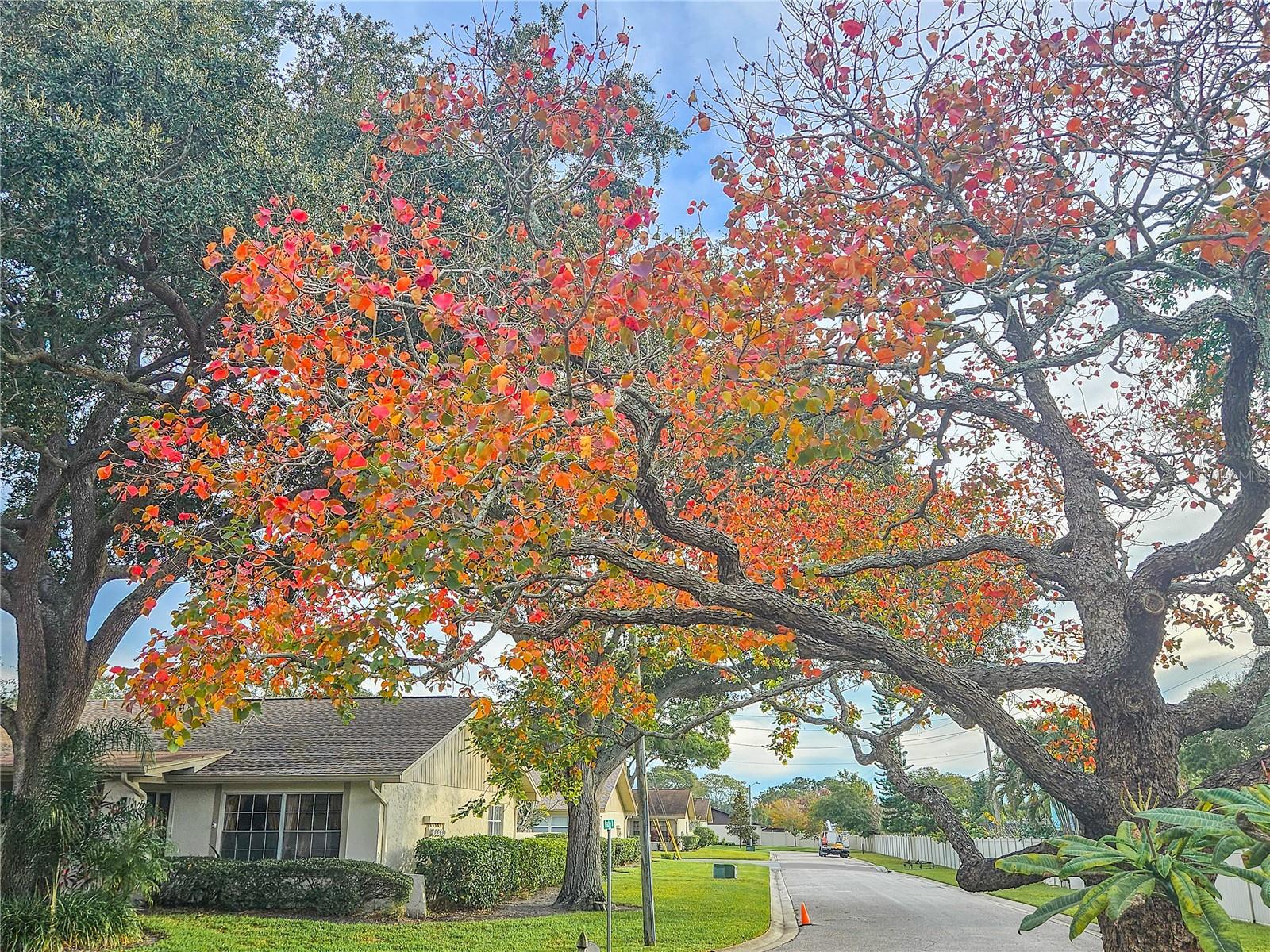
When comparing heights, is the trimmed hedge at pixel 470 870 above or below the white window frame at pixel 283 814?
below

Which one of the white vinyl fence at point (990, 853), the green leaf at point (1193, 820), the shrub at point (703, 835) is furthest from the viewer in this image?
the shrub at point (703, 835)

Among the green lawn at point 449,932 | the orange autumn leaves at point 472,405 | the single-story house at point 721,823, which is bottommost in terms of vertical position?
the single-story house at point 721,823

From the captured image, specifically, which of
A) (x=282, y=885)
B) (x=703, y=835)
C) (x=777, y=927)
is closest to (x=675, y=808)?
Answer: (x=703, y=835)

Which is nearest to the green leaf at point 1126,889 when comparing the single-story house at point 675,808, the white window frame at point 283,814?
the white window frame at point 283,814

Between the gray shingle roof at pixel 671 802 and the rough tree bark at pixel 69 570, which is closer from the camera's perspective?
the rough tree bark at pixel 69 570

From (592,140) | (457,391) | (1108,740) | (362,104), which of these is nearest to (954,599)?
(1108,740)

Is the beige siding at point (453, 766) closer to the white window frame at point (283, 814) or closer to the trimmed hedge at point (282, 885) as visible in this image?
the white window frame at point (283, 814)

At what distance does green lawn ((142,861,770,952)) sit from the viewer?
13633 mm

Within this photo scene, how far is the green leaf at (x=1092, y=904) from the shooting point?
4.60 meters

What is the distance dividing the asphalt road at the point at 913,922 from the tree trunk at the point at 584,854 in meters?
4.82

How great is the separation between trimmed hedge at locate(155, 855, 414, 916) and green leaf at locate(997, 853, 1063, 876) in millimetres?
14990

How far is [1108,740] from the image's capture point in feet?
22.9

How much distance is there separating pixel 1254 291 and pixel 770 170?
397cm

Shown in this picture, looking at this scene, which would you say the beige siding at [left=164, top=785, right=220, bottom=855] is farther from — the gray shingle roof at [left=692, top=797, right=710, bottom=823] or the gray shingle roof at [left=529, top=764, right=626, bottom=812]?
the gray shingle roof at [left=692, top=797, right=710, bottom=823]
